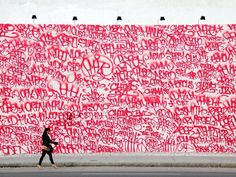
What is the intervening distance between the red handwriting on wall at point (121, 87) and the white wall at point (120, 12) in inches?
17.2

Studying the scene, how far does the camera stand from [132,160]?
59.2 feet

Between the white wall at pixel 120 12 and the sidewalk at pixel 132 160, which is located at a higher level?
the white wall at pixel 120 12

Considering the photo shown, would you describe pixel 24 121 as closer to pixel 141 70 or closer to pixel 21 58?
pixel 21 58

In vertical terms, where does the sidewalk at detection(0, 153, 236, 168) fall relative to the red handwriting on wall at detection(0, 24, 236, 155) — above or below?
below

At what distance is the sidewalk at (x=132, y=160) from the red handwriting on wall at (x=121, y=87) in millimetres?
395

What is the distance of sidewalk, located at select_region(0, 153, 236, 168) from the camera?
1731 cm

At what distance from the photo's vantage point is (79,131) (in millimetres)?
20094

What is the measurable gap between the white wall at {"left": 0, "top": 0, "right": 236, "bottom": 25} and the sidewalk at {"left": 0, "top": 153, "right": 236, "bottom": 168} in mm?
4882

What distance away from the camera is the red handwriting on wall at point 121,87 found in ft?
65.5

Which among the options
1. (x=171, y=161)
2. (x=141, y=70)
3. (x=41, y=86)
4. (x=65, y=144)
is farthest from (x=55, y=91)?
(x=171, y=161)

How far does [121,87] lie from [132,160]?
3126 millimetres

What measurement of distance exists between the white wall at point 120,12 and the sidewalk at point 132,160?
16.0 feet

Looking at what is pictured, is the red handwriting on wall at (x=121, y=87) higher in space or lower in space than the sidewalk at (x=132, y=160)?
higher

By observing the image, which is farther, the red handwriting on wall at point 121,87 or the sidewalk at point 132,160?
the red handwriting on wall at point 121,87
